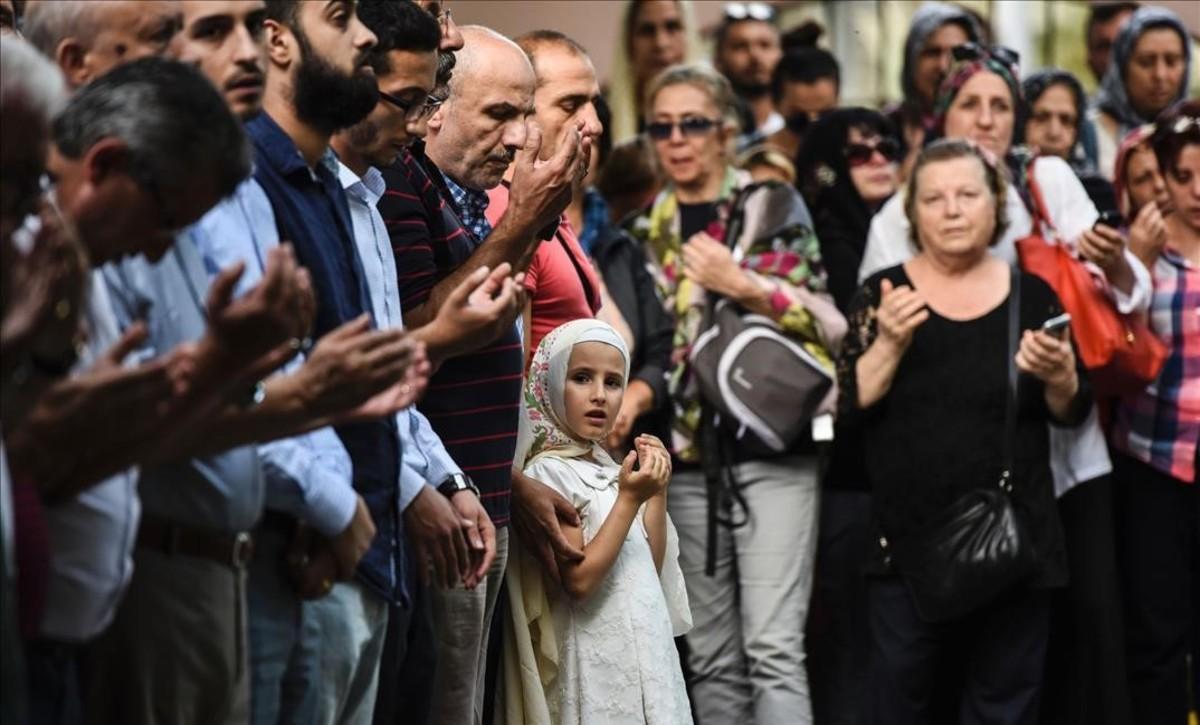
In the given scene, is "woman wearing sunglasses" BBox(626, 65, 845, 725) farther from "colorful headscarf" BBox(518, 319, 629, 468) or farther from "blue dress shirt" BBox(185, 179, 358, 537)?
"blue dress shirt" BBox(185, 179, 358, 537)

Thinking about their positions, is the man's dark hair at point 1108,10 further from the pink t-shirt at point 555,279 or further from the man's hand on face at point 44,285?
the man's hand on face at point 44,285

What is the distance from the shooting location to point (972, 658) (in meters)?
6.84

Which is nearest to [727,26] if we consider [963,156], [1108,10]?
[1108,10]

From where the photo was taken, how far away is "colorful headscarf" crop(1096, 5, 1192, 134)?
880 cm

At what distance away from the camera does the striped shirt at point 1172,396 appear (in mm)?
7176

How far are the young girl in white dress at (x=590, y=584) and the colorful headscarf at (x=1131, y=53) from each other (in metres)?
4.04

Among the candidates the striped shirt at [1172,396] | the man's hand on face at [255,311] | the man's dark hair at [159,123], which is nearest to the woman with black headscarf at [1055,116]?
the striped shirt at [1172,396]

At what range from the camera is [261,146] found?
4016 millimetres

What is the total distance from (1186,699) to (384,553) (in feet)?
12.7

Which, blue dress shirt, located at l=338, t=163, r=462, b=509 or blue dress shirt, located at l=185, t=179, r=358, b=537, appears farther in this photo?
blue dress shirt, located at l=338, t=163, r=462, b=509

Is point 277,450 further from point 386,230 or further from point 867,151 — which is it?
point 867,151

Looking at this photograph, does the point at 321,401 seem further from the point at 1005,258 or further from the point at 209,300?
the point at 1005,258

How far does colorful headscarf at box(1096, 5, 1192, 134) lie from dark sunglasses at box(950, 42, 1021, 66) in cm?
112

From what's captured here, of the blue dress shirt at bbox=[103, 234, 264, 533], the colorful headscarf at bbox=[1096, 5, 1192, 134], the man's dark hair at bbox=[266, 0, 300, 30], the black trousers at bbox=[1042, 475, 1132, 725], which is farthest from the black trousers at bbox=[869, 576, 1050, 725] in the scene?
the blue dress shirt at bbox=[103, 234, 264, 533]
